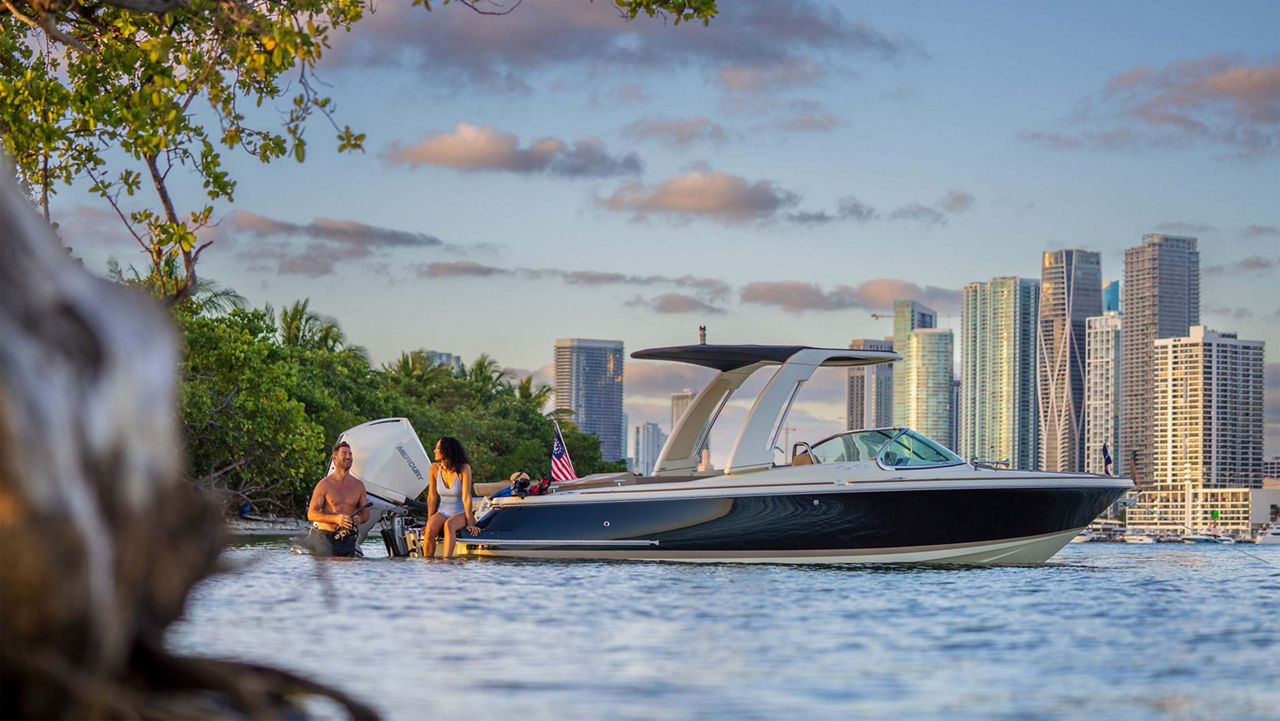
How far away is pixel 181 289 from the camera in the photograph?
880 cm

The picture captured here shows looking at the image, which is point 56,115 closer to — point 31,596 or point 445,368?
point 31,596

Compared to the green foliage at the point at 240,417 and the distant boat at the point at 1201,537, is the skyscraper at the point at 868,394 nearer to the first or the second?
the distant boat at the point at 1201,537

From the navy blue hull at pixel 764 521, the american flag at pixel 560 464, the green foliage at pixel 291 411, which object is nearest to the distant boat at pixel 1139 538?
the green foliage at pixel 291 411

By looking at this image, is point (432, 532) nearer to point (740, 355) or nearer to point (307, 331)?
point (740, 355)

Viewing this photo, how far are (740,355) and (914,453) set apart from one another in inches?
88.5

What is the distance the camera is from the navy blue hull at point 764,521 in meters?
14.7

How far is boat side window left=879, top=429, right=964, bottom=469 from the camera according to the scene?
14961 millimetres

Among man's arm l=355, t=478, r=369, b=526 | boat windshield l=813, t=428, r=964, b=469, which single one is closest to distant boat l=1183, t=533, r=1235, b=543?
boat windshield l=813, t=428, r=964, b=469

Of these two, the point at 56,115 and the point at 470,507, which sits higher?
the point at 56,115

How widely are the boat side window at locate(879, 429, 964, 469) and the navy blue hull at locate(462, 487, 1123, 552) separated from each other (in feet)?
1.26

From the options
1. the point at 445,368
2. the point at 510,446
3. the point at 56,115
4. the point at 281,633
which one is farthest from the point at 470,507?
the point at 445,368

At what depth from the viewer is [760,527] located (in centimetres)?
1475

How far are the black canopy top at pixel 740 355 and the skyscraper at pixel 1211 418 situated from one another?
182 m

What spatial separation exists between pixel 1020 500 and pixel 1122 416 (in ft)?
642
